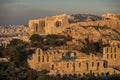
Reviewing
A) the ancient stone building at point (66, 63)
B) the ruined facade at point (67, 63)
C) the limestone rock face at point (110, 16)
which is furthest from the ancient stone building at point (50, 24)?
the ancient stone building at point (66, 63)

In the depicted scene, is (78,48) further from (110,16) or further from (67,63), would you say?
(110,16)

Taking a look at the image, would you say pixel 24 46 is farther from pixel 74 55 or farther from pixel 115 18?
pixel 115 18

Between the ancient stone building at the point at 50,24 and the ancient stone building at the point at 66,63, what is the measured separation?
24.8ft

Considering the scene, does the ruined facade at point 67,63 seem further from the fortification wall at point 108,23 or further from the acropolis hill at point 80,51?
the fortification wall at point 108,23

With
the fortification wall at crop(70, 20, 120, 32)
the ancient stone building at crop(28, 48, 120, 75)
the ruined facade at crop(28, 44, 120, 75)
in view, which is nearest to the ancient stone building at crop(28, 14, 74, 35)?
the fortification wall at crop(70, 20, 120, 32)

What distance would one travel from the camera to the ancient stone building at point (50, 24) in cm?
5534

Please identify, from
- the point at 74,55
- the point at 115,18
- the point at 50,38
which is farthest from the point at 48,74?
the point at 115,18

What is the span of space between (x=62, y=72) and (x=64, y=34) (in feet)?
25.7

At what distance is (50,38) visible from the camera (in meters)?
51.3

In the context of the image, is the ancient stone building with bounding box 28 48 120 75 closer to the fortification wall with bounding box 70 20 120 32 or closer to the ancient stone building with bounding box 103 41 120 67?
the ancient stone building with bounding box 103 41 120 67

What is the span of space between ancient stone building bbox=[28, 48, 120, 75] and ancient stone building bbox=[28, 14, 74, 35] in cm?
756

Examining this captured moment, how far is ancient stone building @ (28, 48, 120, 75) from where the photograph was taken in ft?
147

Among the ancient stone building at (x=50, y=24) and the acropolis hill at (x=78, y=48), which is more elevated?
the acropolis hill at (x=78, y=48)

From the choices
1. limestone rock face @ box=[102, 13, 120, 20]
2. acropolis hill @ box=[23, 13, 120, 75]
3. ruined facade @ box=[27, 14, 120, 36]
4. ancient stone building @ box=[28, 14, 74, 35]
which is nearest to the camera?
acropolis hill @ box=[23, 13, 120, 75]
